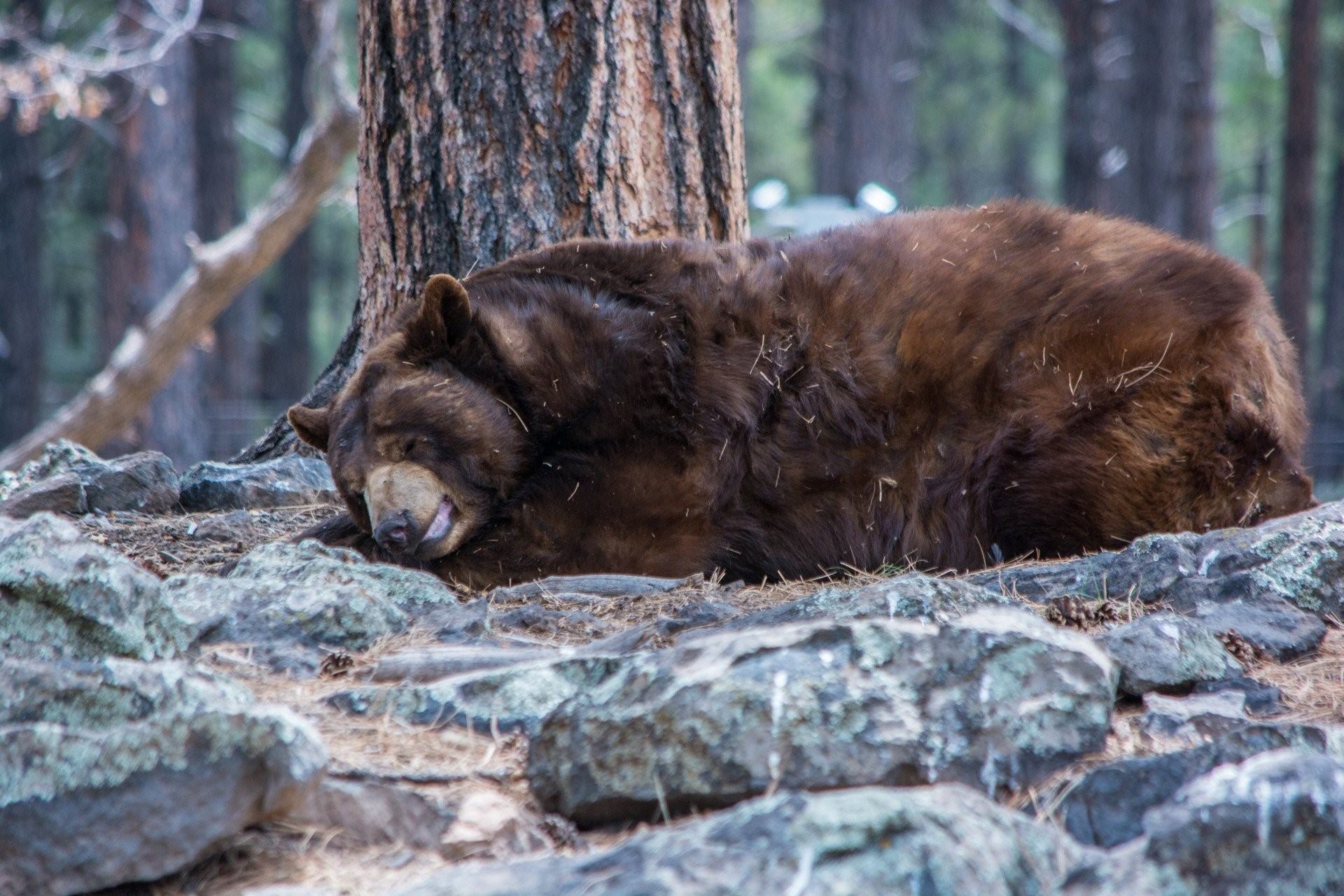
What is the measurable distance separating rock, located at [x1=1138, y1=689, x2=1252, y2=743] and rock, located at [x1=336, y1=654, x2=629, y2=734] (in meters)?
1.14

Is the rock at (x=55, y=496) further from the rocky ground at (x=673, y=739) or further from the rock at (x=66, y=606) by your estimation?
the rock at (x=66, y=606)

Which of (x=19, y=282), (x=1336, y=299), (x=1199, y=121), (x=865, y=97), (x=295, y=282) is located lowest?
(x=1336, y=299)

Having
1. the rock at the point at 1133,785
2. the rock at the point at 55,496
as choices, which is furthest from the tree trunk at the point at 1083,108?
the rock at the point at 1133,785

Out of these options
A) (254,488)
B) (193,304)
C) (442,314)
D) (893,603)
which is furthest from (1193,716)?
(193,304)

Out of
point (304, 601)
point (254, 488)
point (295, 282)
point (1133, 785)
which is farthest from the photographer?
point (295, 282)

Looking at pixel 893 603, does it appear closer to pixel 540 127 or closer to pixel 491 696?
pixel 491 696

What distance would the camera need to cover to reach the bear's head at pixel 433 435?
4.35 metres

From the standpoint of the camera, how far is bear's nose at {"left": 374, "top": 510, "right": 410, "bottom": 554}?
167 inches

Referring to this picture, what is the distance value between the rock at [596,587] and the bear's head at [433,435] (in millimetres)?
406

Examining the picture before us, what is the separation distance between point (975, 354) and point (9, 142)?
1677cm

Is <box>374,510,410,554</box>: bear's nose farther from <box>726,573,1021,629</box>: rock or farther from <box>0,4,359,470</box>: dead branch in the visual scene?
<box>0,4,359,470</box>: dead branch

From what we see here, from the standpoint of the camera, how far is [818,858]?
189 centimetres

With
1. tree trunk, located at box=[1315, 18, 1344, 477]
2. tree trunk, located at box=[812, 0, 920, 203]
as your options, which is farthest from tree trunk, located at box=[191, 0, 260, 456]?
tree trunk, located at box=[1315, 18, 1344, 477]

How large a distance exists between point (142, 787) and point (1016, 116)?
104ft
